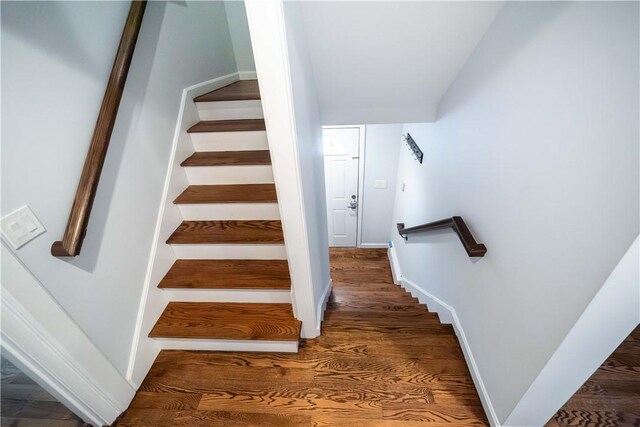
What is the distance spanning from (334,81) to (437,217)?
1.25 metres

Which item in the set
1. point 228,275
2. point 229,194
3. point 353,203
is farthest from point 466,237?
point 353,203

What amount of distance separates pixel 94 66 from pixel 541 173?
185 cm

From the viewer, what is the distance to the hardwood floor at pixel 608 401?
1064 mm

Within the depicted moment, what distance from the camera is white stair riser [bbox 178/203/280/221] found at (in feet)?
5.71

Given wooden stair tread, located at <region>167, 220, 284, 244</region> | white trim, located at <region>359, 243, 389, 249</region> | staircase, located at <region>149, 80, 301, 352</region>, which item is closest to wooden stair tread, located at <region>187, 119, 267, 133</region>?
staircase, located at <region>149, 80, 301, 352</region>

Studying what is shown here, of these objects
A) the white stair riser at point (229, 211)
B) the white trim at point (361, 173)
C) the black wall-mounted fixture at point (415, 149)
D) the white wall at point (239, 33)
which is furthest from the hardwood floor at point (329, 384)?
the white wall at point (239, 33)

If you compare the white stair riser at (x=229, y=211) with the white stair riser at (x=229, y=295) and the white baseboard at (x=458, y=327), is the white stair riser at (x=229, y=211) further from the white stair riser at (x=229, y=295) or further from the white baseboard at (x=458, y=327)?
the white baseboard at (x=458, y=327)

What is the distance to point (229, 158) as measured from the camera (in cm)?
189

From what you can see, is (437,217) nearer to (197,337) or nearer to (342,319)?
(342,319)

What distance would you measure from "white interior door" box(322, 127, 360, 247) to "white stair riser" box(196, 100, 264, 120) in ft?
4.79

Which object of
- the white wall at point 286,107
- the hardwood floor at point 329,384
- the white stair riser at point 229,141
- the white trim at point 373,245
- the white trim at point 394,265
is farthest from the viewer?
the white trim at point 373,245

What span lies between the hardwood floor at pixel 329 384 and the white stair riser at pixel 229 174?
111cm

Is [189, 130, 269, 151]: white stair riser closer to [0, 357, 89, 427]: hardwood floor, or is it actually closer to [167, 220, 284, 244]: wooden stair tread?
[167, 220, 284, 244]: wooden stair tread

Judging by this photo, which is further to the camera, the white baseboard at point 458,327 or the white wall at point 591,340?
the white baseboard at point 458,327
